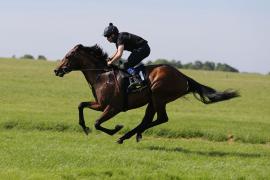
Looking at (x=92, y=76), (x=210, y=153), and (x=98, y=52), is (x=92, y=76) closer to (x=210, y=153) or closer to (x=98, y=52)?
(x=98, y=52)

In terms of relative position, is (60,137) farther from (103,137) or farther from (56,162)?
(56,162)

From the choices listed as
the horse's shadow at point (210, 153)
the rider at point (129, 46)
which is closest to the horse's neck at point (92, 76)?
the rider at point (129, 46)

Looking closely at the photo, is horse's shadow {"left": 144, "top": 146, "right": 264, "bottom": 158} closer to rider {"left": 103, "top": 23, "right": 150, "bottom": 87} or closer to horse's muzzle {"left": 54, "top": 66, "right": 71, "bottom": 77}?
rider {"left": 103, "top": 23, "right": 150, "bottom": 87}

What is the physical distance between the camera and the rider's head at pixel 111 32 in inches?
594

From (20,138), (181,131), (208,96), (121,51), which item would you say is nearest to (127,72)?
(121,51)

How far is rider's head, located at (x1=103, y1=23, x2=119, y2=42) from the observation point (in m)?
15.1

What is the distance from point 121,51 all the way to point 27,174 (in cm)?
520

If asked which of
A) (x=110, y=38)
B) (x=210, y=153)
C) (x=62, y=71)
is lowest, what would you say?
(x=210, y=153)

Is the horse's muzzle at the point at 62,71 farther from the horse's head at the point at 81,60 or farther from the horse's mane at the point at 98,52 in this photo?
the horse's mane at the point at 98,52

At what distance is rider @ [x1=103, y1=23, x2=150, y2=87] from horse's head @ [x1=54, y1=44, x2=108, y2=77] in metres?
0.50

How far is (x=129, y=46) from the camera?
1533 cm

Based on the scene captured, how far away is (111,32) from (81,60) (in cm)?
122

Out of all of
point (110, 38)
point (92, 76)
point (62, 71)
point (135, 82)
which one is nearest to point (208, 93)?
point (135, 82)

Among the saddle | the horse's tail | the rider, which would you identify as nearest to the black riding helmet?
the rider
